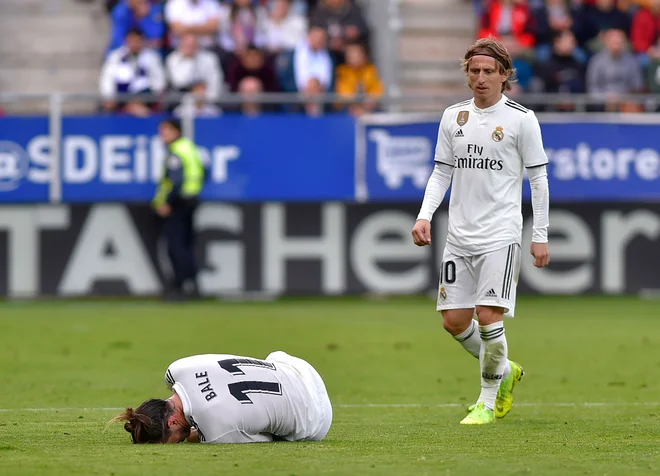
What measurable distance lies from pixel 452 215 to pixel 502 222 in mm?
325

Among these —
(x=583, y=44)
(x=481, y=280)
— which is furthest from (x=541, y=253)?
(x=583, y=44)

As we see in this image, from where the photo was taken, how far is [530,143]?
871 centimetres

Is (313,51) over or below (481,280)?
over

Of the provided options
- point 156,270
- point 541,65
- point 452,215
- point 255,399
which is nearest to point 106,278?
point 156,270

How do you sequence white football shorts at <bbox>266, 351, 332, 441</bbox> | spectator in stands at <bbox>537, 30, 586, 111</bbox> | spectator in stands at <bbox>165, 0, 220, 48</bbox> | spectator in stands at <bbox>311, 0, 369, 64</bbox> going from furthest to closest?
spectator in stands at <bbox>311, 0, 369, 64</bbox>, spectator in stands at <bbox>165, 0, 220, 48</bbox>, spectator in stands at <bbox>537, 30, 586, 111</bbox>, white football shorts at <bbox>266, 351, 332, 441</bbox>

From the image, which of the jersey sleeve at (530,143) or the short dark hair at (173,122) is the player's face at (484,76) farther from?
the short dark hair at (173,122)

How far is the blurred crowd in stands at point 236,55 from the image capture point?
63.3 feet

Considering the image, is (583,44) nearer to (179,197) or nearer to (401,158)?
(401,158)

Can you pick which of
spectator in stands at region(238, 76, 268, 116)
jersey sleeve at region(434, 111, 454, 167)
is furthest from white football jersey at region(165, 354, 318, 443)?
spectator in stands at region(238, 76, 268, 116)

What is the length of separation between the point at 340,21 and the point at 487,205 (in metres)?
13.2

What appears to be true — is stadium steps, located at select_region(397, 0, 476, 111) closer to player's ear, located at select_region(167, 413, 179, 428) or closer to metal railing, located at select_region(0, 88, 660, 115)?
metal railing, located at select_region(0, 88, 660, 115)

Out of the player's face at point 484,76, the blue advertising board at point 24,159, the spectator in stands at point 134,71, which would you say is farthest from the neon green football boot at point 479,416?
the spectator in stands at point 134,71

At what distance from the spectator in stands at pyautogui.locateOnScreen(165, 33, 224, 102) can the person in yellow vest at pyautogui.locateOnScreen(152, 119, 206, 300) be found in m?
1.21

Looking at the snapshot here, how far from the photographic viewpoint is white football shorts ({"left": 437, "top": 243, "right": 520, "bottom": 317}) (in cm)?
870
